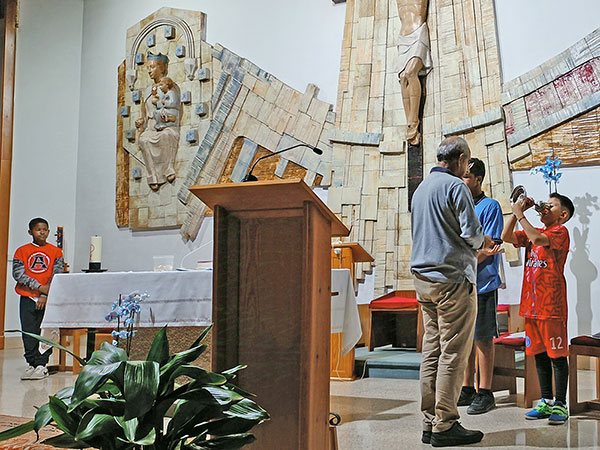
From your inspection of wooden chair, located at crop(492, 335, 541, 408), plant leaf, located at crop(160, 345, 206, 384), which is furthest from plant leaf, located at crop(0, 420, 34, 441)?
wooden chair, located at crop(492, 335, 541, 408)

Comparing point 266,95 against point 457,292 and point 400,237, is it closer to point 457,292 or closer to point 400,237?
point 400,237

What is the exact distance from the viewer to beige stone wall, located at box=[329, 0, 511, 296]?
6.71 meters

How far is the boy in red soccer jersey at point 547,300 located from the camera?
376cm

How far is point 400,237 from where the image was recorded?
707 cm

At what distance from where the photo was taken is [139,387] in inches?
50.7

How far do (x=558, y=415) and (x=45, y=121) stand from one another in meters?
7.67

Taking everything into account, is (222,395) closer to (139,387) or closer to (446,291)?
(139,387)

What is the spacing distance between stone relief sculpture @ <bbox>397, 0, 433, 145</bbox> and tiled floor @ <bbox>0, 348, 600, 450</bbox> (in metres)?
2.85

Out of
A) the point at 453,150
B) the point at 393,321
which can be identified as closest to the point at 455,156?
the point at 453,150

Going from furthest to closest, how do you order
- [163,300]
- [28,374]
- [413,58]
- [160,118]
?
[160,118]
[413,58]
[28,374]
[163,300]

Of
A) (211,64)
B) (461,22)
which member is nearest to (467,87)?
(461,22)

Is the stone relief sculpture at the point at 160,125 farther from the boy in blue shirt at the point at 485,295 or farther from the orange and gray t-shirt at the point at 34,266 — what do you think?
the boy in blue shirt at the point at 485,295

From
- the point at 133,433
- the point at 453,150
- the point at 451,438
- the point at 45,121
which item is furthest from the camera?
the point at 45,121

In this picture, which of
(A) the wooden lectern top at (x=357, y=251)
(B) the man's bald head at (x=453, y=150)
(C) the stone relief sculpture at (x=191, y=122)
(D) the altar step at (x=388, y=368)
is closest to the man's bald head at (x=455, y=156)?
(B) the man's bald head at (x=453, y=150)
